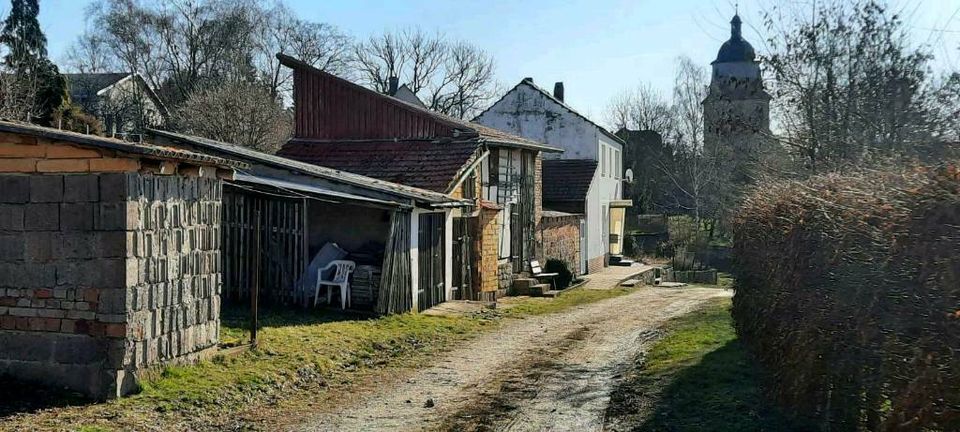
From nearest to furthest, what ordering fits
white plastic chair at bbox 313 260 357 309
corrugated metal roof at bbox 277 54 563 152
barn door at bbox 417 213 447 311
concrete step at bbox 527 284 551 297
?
white plastic chair at bbox 313 260 357 309, barn door at bbox 417 213 447 311, corrugated metal roof at bbox 277 54 563 152, concrete step at bbox 527 284 551 297

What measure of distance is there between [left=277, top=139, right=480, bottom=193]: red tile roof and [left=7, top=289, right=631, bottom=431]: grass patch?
4698mm

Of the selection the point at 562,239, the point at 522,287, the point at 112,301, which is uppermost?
the point at 562,239

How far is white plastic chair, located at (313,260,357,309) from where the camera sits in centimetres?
1512

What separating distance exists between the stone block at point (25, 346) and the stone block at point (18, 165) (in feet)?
5.80

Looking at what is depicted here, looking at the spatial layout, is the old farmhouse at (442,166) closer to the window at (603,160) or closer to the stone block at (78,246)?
the stone block at (78,246)

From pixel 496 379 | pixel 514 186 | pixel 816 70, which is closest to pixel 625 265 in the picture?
pixel 514 186

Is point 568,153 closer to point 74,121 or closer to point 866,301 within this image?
point 74,121

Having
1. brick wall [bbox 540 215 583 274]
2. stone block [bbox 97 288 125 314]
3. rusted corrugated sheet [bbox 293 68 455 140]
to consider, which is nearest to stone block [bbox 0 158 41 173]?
stone block [bbox 97 288 125 314]

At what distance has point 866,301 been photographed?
553 cm

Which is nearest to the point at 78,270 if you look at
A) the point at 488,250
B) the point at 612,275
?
the point at 488,250

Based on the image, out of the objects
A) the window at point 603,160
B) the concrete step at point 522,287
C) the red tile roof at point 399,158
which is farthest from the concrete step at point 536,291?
the window at point 603,160

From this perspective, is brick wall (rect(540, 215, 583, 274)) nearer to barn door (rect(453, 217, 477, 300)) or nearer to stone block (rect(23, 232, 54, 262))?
barn door (rect(453, 217, 477, 300))

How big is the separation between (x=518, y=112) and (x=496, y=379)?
2466 centimetres

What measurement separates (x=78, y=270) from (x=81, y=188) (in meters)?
0.87
